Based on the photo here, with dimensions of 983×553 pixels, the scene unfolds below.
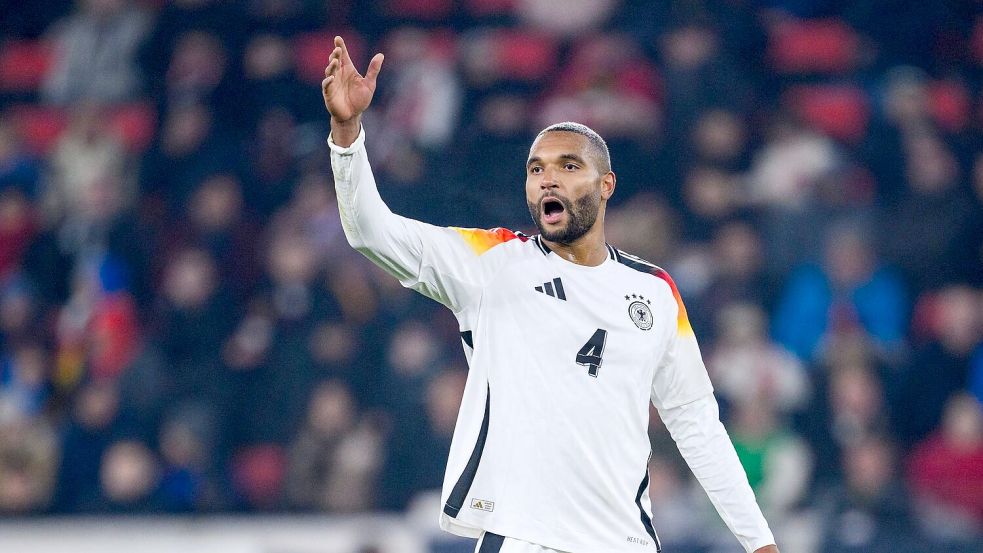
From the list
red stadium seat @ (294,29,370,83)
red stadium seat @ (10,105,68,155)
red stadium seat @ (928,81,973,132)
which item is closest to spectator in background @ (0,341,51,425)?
red stadium seat @ (10,105,68,155)

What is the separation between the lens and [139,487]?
8570mm

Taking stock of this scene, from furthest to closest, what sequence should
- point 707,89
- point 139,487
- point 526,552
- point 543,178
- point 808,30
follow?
→ point 808,30 < point 707,89 < point 139,487 < point 543,178 < point 526,552

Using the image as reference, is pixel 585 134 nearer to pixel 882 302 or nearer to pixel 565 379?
pixel 565 379

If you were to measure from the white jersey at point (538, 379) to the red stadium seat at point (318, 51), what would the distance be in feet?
24.1

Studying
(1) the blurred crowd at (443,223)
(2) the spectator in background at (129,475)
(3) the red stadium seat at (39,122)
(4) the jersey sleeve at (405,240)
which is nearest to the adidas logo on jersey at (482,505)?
(4) the jersey sleeve at (405,240)

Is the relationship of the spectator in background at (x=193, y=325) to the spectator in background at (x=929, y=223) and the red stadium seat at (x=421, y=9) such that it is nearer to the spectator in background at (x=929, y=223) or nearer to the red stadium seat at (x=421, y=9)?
the red stadium seat at (x=421, y=9)

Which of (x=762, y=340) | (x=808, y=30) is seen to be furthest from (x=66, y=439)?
(x=808, y=30)

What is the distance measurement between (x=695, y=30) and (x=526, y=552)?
7.50 meters

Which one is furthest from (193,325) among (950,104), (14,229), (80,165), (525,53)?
(950,104)

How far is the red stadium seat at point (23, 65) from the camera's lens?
1234 centimetres

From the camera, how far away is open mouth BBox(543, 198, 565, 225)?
4.37m

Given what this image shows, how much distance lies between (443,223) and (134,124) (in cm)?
341

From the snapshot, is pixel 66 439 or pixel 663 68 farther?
pixel 663 68

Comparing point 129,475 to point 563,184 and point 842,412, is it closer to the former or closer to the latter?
point 842,412
